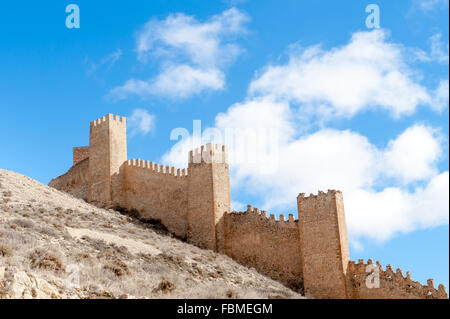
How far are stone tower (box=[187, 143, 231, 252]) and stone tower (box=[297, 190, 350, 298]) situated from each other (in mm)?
4013

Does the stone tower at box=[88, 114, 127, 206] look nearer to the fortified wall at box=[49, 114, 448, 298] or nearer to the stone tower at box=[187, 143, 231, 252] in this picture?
the fortified wall at box=[49, 114, 448, 298]

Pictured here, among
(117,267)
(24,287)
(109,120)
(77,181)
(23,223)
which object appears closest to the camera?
(24,287)

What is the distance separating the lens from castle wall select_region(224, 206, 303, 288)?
21.5 m

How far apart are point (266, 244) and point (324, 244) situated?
8.74 feet

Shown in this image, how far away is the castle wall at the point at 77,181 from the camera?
30.1 m

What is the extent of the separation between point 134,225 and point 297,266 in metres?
7.67

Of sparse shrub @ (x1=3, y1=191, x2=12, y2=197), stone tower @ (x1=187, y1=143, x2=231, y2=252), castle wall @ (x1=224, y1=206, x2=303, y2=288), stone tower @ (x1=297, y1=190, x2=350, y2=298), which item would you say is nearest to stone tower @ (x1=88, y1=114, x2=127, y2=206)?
stone tower @ (x1=187, y1=143, x2=231, y2=252)

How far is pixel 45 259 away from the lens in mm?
13352

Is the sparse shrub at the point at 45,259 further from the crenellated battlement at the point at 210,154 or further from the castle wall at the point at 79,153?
the castle wall at the point at 79,153

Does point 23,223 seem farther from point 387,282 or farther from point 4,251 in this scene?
point 387,282

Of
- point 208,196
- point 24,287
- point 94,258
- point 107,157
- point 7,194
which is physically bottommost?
point 24,287

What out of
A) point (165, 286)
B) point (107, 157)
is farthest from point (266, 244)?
point (107, 157)

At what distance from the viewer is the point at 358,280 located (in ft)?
65.7

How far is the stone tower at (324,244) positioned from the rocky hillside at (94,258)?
157 centimetres
